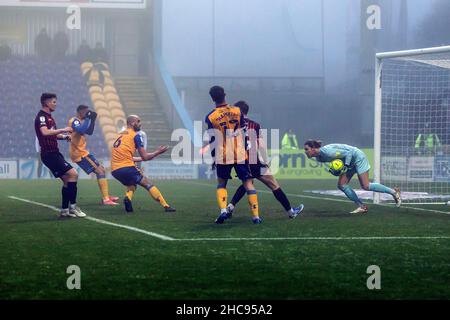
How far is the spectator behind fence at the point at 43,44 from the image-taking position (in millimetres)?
44062

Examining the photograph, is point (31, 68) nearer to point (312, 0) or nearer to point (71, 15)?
point (71, 15)

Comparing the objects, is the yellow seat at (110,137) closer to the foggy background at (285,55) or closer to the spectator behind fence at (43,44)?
the foggy background at (285,55)

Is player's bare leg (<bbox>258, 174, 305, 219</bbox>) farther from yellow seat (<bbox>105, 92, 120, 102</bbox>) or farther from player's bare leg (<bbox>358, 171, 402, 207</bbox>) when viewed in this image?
yellow seat (<bbox>105, 92, 120, 102</bbox>)

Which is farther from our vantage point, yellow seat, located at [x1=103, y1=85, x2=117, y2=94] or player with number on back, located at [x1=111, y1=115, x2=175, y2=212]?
yellow seat, located at [x1=103, y1=85, x2=117, y2=94]

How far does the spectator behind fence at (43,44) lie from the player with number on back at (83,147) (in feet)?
94.1

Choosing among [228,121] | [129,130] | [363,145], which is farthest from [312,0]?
[228,121]

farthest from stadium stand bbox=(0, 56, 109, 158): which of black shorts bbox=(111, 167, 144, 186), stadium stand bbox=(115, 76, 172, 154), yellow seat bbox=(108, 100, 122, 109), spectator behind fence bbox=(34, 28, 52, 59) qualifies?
black shorts bbox=(111, 167, 144, 186)

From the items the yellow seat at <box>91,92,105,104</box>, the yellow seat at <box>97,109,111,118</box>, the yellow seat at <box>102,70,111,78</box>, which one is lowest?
the yellow seat at <box>97,109,111,118</box>

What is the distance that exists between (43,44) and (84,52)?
2135mm

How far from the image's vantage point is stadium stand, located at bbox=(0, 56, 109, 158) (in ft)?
120

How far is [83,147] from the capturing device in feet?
53.6

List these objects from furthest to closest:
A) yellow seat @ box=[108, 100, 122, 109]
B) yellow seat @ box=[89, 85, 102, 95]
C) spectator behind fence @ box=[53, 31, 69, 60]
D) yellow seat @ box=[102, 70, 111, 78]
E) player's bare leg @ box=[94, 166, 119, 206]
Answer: spectator behind fence @ box=[53, 31, 69, 60] < yellow seat @ box=[102, 70, 111, 78] < yellow seat @ box=[89, 85, 102, 95] < yellow seat @ box=[108, 100, 122, 109] < player's bare leg @ box=[94, 166, 119, 206]

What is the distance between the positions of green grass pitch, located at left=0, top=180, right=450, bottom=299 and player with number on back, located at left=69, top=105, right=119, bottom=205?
62.1 inches

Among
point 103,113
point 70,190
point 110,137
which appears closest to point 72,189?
point 70,190
